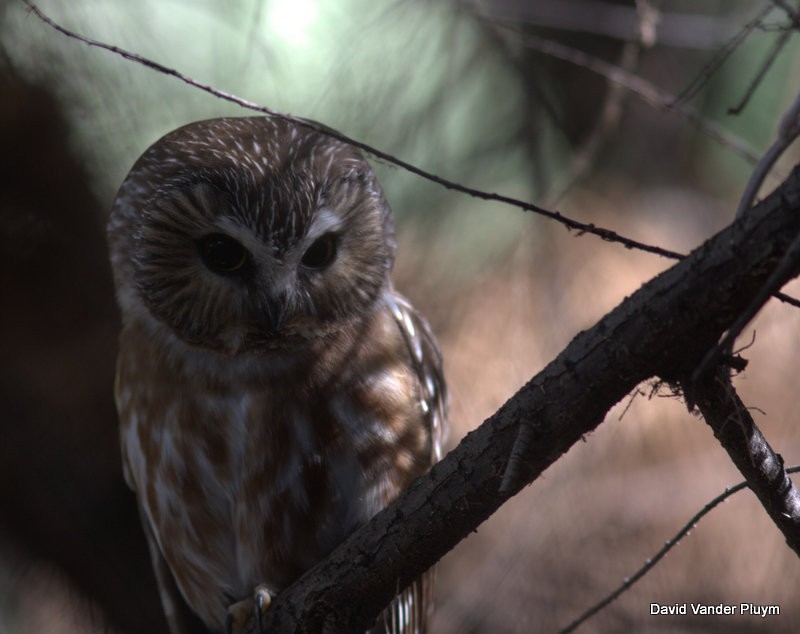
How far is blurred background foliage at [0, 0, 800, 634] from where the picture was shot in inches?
115

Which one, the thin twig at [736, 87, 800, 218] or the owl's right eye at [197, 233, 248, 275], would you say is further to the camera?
the owl's right eye at [197, 233, 248, 275]

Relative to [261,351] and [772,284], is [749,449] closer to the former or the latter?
[772,284]

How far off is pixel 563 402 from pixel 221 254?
975mm

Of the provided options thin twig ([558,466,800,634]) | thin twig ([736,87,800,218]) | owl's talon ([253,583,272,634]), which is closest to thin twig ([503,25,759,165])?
thin twig ([736,87,800,218])

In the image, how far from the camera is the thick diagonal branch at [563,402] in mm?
1236

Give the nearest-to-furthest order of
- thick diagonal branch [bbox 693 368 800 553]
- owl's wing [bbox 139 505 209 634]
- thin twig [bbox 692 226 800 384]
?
thin twig [bbox 692 226 800 384] < thick diagonal branch [bbox 693 368 800 553] < owl's wing [bbox 139 505 209 634]

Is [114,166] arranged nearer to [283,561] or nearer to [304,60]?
[304,60]

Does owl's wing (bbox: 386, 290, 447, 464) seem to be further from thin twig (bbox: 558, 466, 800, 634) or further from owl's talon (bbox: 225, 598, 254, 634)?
thin twig (bbox: 558, 466, 800, 634)

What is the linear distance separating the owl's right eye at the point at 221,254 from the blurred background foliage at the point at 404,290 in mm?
883

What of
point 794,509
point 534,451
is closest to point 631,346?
point 534,451

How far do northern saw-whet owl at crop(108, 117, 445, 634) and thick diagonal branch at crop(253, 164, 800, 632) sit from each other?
323 mm

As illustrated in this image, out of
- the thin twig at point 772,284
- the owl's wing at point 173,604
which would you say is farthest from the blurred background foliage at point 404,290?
the thin twig at point 772,284

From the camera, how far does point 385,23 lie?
2.99 metres

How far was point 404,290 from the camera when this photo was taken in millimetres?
3477
